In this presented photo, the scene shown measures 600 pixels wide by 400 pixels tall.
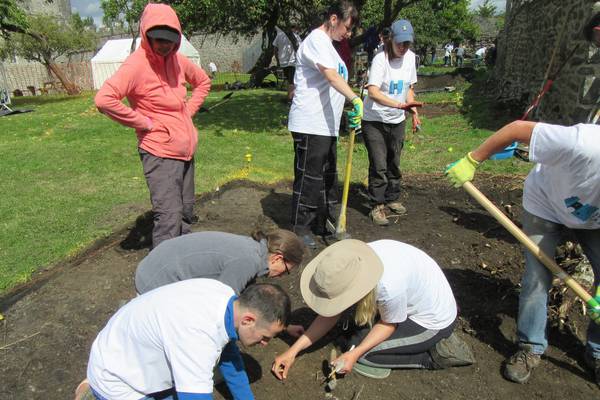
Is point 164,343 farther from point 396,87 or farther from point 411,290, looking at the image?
point 396,87

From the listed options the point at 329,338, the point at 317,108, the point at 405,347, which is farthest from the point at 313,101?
the point at 405,347

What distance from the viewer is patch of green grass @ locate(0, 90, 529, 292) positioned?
4465 mm

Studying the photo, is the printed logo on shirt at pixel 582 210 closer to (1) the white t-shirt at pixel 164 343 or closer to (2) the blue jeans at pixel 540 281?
(2) the blue jeans at pixel 540 281

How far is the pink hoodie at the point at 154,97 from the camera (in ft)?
10.2

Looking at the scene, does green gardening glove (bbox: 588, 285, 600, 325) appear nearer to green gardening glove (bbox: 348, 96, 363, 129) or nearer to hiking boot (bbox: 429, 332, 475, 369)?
hiking boot (bbox: 429, 332, 475, 369)

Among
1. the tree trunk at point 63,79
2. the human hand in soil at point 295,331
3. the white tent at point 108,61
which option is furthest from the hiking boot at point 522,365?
the white tent at point 108,61

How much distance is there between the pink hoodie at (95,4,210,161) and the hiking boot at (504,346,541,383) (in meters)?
2.63

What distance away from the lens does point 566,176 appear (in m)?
2.20

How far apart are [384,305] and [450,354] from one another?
2.48ft

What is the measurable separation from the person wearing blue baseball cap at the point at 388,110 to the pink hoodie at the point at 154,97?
1809mm

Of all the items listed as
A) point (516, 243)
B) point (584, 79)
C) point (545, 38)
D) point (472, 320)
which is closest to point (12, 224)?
point (472, 320)

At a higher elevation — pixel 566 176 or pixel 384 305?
pixel 566 176

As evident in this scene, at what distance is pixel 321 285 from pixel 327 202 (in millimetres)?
2437

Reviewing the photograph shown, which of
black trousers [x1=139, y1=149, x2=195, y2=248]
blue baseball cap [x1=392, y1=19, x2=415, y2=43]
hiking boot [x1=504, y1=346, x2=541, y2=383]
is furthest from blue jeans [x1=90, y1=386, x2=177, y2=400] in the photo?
blue baseball cap [x1=392, y1=19, x2=415, y2=43]
